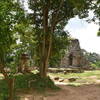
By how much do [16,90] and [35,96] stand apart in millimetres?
1747

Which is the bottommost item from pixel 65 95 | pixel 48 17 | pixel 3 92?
pixel 65 95

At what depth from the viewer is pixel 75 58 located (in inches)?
1604

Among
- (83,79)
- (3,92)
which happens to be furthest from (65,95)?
(83,79)

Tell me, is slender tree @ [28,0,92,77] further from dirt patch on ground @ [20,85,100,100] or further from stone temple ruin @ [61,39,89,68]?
stone temple ruin @ [61,39,89,68]

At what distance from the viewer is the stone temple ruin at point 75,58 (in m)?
40.5

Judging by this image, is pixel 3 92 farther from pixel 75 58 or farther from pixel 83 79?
pixel 75 58

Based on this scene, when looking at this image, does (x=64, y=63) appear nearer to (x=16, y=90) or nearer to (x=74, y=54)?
(x=74, y=54)

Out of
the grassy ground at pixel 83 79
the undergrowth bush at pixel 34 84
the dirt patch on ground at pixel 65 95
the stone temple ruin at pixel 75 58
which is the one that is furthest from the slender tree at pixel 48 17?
the stone temple ruin at pixel 75 58

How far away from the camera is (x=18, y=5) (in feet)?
56.1

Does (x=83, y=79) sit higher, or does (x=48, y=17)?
(x=48, y=17)

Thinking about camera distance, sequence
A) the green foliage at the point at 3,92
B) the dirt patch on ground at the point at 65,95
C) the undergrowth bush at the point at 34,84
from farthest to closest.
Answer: the undergrowth bush at the point at 34,84 → the dirt patch on ground at the point at 65,95 → the green foliage at the point at 3,92

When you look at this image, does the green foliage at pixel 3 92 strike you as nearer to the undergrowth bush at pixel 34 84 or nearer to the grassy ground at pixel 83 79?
the undergrowth bush at pixel 34 84

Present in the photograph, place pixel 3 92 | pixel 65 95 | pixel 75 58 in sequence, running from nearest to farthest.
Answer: pixel 3 92 < pixel 65 95 < pixel 75 58

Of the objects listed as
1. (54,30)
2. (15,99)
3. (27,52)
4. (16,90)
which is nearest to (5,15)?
(15,99)
